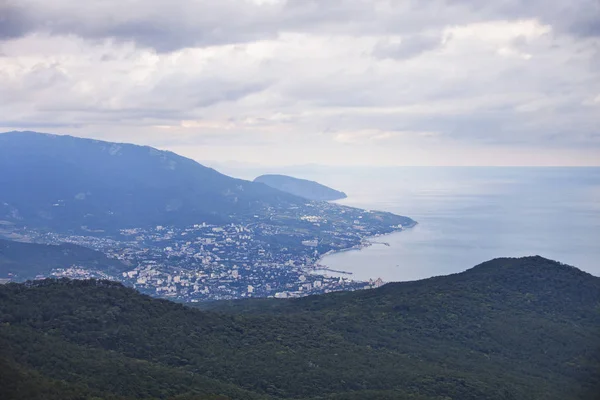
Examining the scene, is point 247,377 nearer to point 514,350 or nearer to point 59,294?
point 59,294

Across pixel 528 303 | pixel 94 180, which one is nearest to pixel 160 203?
pixel 94 180

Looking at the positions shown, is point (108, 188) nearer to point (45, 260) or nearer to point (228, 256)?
point (228, 256)

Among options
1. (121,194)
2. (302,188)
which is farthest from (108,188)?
(302,188)

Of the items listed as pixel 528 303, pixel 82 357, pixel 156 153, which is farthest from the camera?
pixel 156 153

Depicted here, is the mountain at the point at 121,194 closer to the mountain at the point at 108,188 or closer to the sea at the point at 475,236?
the mountain at the point at 108,188

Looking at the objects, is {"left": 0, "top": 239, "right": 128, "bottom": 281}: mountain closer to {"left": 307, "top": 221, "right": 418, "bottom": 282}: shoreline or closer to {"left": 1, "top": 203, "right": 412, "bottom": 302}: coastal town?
{"left": 1, "top": 203, "right": 412, "bottom": 302}: coastal town

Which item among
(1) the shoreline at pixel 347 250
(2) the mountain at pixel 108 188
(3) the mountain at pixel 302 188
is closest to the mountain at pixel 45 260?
(1) the shoreline at pixel 347 250

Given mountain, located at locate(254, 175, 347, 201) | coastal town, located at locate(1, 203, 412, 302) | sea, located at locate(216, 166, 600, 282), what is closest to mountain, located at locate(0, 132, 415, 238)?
coastal town, located at locate(1, 203, 412, 302)
